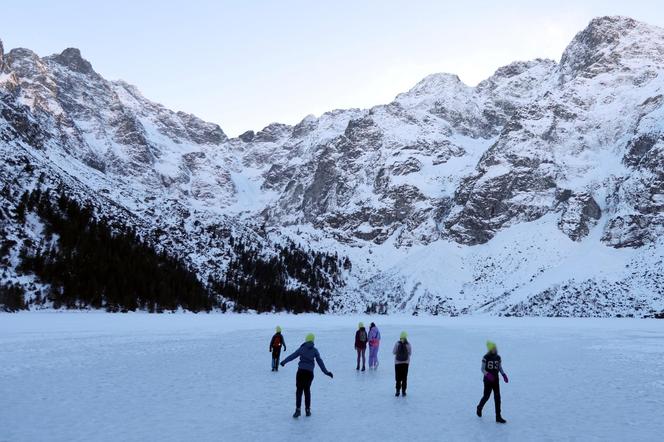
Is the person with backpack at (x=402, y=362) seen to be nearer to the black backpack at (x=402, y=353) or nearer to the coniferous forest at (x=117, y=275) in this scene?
the black backpack at (x=402, y=353)

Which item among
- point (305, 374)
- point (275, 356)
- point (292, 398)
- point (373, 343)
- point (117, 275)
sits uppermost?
point (117, 275)

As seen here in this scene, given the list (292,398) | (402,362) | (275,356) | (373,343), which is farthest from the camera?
(373,343)

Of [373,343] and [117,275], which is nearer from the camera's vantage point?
[373,343]

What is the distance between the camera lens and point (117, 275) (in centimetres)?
10938

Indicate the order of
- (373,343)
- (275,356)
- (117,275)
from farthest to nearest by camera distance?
(117,275)
(373,343)
(275,356)

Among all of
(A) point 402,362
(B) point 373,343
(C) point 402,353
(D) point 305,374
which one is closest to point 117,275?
(B) point 373,343

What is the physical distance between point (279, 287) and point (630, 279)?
319 ft

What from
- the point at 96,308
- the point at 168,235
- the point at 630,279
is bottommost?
the point at 96,308

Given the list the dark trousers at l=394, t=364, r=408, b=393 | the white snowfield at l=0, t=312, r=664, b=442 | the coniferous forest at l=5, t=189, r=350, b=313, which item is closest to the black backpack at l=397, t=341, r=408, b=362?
the dark trousers at l=394, t=364, r=408, b=393

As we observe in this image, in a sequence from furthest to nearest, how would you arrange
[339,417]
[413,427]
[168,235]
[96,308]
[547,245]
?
[547,245]
[168,235]
[96,308]
[339,417]
[413,427]

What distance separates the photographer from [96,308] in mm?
98812

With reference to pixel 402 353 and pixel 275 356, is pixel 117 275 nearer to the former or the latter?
pixel 275 356

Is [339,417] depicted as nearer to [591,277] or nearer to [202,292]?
[202,292]

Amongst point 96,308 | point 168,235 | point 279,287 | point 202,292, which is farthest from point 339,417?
point 168,235
